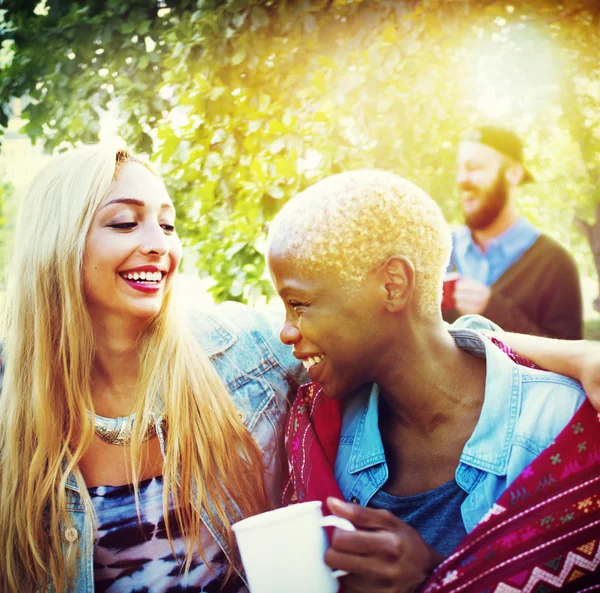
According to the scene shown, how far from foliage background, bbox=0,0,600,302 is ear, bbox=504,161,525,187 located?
73 millimetres

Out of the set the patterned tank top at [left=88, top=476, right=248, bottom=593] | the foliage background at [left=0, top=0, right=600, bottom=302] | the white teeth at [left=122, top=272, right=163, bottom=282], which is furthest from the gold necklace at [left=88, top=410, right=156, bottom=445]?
the foliage background at [left=0, top=0, right=600, bottom=302]

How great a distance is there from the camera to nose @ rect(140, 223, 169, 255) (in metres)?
1.95

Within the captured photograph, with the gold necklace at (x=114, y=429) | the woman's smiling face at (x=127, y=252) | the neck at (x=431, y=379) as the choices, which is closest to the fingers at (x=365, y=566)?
the neck at (x=431, y=379)

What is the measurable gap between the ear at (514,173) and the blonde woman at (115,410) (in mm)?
1589

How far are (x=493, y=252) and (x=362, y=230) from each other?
Answer: 1.64 meters

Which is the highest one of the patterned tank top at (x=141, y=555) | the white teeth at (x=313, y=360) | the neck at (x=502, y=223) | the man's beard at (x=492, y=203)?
the man's beard at (x=492, y=203)

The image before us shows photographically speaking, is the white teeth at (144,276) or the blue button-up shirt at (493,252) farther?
the blue button-up shirt at (493,252)

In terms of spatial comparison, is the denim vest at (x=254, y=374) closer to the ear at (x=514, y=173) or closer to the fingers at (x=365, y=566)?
the fingers at (x=365, y=566)

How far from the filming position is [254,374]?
2.17 metres

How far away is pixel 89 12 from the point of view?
3.21 metres

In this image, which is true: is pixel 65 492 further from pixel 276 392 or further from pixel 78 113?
pixel 78 113

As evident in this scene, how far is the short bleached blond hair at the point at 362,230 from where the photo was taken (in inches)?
62.3

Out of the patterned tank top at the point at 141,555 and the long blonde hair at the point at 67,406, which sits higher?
the long blonde hair at the point at 67,406

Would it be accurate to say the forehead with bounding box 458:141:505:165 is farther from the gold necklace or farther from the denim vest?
the gold necklace
